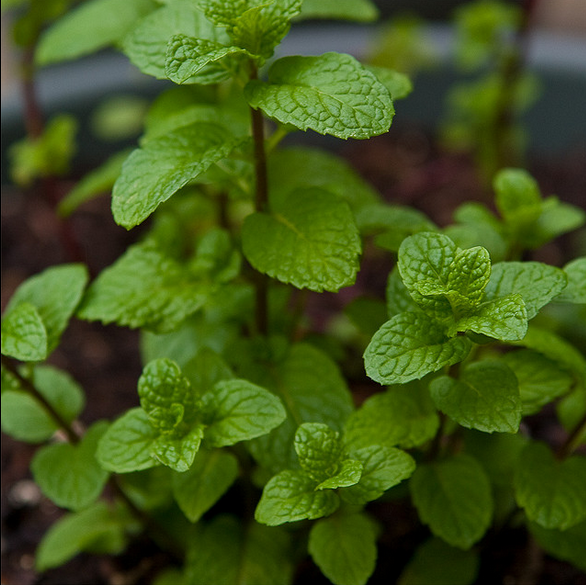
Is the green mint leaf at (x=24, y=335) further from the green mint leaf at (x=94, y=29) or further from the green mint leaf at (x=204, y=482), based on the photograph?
the green mint leaf at (x=94, y=29)

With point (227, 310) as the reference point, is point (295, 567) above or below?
below

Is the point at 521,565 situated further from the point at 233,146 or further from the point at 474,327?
the point at 233,146

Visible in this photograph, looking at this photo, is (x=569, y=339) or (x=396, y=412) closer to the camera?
(x=396, y=412)

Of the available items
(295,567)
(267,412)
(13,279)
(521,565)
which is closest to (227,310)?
(267,412)

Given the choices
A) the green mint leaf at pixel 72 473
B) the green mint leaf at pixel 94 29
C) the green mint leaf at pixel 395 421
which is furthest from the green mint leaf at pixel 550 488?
the green mint leaf at pixel 94 29

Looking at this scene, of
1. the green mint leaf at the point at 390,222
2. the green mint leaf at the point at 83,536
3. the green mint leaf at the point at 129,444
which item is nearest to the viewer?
the green mint leaf at the point at 129,444

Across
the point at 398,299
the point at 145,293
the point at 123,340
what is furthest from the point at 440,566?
the point at 123,340
